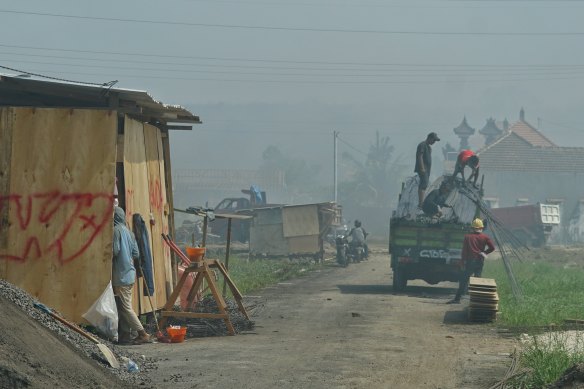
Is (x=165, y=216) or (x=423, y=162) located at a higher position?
(x=423, y=162)

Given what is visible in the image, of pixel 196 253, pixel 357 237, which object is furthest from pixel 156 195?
pixel 357 237

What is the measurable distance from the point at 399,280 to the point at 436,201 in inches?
88.1

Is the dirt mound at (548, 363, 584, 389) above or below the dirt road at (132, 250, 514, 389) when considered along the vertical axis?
above

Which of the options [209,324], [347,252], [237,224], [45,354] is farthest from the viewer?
[237,224]

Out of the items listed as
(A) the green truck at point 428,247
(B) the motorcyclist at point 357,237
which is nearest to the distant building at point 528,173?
(B) the motorcyclist at point 357,237

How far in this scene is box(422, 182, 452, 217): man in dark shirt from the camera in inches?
990

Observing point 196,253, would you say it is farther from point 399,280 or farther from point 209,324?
point 399,280

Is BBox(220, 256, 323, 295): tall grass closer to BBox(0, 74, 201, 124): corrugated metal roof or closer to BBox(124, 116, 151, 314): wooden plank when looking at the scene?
BBox(124, 116, 151, 314): wooden plank

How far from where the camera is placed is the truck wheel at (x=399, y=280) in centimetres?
2445

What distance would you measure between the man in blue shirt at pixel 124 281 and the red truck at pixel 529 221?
4609 centimetres

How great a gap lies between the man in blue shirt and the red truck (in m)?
46.1

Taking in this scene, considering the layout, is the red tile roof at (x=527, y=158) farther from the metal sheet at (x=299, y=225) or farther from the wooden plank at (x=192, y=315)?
the wooden plank at (x=192, y=315)

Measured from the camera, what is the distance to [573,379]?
895cm

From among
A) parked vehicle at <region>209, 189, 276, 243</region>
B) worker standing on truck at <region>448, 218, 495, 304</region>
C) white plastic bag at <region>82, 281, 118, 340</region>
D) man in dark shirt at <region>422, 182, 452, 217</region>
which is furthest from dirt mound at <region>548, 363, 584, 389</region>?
parked vehicle at <region>209, 189, 276, 243</region>
